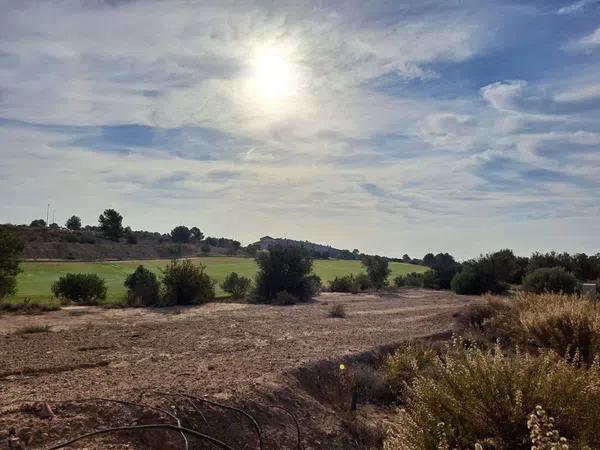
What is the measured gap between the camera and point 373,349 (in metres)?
12.1

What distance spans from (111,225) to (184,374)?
83727 millimetres

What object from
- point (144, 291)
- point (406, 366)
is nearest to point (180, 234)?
point (144, 291)

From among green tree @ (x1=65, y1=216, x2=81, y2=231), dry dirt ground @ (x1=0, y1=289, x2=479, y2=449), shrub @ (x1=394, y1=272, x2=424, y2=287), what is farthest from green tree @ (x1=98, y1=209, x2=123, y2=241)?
dry dirt ground @ (x1=0, y1=289, x2=479, y2=449)

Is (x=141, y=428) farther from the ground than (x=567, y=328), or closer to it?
closer to it

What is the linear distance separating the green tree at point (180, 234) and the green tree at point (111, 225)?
694 inches

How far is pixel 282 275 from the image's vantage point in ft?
95.2

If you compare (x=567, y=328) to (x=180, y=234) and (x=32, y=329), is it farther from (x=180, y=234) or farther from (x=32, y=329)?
(x=180, y=234)

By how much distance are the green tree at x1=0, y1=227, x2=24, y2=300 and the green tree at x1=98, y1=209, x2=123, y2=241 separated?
6520 cm

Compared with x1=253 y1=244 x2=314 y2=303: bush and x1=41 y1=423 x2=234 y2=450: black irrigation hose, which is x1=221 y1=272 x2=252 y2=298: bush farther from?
x1=41 y1=423 x2=234 y2=450: black irrigation hose

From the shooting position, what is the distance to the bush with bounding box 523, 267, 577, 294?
2620cm

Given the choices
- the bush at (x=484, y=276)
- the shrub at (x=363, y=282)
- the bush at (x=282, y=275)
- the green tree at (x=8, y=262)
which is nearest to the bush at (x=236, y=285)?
the bush at (x=282, y=275)

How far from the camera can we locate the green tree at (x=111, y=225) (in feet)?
286

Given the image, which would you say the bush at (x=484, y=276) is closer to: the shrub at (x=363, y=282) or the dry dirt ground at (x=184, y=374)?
the shrub at (x=363, y=282)

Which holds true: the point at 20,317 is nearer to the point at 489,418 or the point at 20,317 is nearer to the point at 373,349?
the point at 373,349
